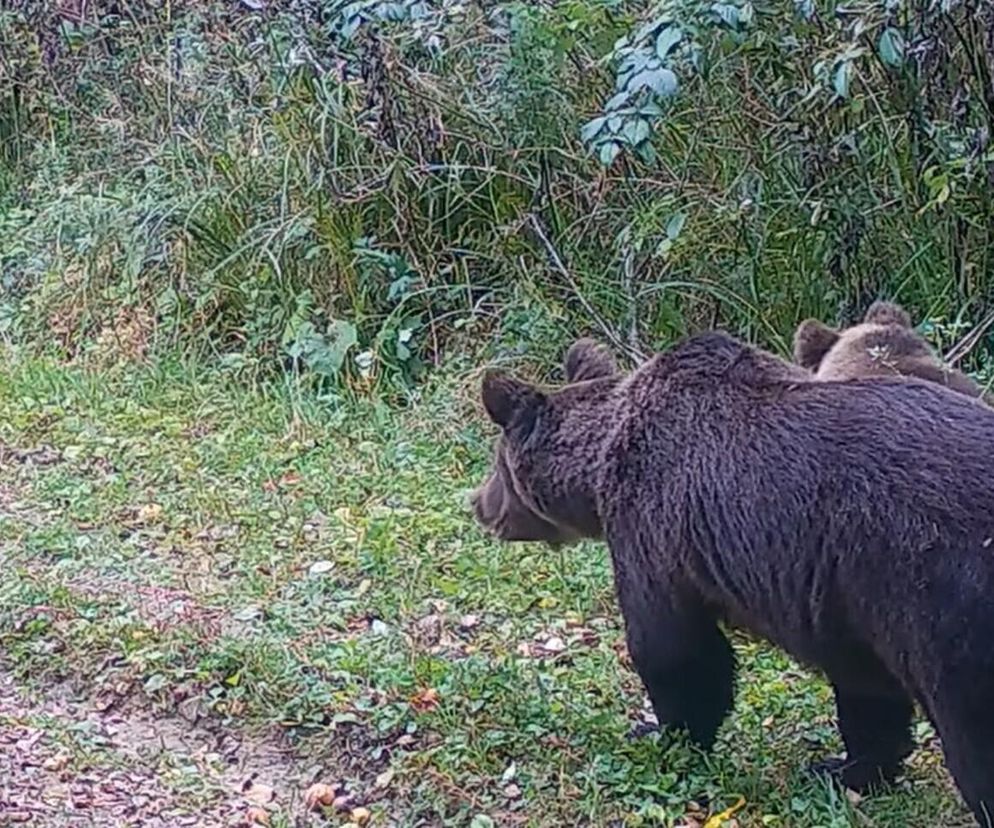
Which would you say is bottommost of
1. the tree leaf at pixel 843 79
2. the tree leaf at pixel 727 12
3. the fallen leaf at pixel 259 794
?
the fallen leaf at pixel 259 794

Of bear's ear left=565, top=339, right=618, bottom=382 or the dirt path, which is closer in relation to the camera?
the dirt path

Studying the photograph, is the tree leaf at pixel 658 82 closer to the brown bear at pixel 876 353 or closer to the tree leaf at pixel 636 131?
the tree leaf at pixel 636 131

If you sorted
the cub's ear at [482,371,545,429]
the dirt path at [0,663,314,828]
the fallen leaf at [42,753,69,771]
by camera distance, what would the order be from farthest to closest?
1. the cub's ear at [482,371,545,429]
2. the fallen leaf at [42,753,69,771]
3. the dirt path at [0,663,314,828]

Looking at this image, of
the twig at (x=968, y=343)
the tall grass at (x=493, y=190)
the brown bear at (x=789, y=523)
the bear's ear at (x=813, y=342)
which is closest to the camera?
the brown bear at (x=789, y=523)

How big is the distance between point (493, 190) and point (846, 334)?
2719mm

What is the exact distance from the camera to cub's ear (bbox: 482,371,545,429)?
5055mm

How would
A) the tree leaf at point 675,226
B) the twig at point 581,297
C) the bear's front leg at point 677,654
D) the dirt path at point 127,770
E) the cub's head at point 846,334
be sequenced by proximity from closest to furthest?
the bear's front leg at point 677,654 → the dirt path at point 127,770 → the cub's head at point 846,334 → the tree leaf at point 675,226 → the twig at point 581,297

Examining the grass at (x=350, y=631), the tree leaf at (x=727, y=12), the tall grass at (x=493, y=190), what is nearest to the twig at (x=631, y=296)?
the tall grass at (x=493, y=190)

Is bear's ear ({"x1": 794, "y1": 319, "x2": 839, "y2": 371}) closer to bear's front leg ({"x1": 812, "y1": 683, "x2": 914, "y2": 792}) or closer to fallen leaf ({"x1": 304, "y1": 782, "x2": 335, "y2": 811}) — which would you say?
bear's front leg ({"x1": 812, "y1": 683, "x2": 914, "y2": 792})

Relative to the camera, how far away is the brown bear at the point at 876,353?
5391mm

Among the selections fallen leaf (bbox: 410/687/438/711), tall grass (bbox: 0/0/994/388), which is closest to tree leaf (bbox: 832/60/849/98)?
tall grass (bbox: 0/0/994/388)

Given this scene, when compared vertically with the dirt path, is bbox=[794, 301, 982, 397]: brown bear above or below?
above

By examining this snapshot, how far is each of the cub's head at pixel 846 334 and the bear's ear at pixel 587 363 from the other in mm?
841

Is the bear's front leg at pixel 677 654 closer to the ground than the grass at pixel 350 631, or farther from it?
farther from it
